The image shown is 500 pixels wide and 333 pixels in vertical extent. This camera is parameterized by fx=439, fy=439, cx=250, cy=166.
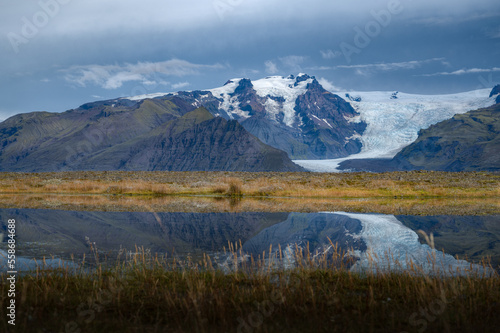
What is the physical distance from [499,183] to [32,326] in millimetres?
81449

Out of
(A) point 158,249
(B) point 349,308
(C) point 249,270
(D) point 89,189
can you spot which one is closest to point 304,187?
(D) point 89,189

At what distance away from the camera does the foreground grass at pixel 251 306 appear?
376 inches

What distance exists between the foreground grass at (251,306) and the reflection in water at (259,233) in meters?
4.30

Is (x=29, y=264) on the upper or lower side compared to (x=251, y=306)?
upper

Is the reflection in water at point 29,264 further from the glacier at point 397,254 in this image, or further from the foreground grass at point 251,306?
the glacier at point 397,254

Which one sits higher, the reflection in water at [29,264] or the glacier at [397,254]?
the reflection in water at [29,264]

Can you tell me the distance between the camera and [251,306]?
11000 mm

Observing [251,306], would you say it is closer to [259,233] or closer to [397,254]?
[397,254]

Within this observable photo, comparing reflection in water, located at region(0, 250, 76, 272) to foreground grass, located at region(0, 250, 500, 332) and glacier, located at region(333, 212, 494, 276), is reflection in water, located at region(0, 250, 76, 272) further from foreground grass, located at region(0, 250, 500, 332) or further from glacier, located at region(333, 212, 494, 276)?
glacier, located at region(333, 212, 494, 276)

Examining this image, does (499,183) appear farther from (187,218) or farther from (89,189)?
(89,189)

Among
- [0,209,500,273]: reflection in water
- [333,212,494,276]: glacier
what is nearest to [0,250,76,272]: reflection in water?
[0,209,500,273]: reflection in water

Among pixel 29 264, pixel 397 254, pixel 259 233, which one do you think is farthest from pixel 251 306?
pixel 259 233

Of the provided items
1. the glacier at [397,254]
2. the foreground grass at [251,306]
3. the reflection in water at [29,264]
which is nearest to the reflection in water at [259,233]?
the glacier at [397,254]

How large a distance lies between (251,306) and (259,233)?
1758 cm
